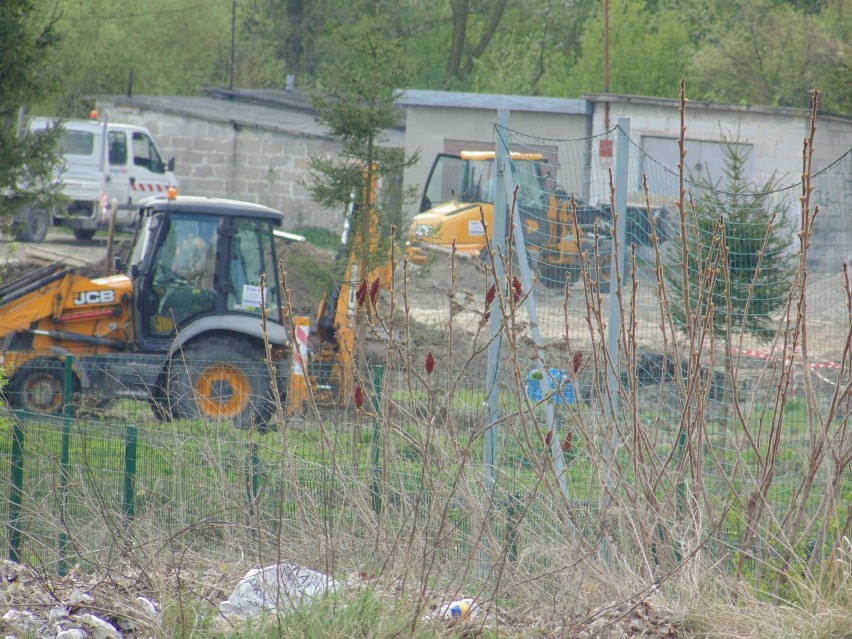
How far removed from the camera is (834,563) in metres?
4.54

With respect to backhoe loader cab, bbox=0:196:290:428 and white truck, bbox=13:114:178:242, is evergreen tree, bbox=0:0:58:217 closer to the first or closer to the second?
backhoe loader cab, bbox=0:196:290:428

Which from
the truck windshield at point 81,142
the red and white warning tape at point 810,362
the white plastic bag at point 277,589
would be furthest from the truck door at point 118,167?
the white plastic bag at point 277,589

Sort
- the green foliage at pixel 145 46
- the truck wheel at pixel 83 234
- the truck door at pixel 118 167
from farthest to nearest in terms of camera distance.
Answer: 1. the green foliage at pixel 145 46
2. the truck door at pixel 118 167
3. the truck wheel at pixel 83 234

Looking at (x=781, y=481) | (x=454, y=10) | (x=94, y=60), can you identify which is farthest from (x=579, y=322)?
(x=454, y=10)

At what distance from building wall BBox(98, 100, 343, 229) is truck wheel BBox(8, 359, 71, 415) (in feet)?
62.4

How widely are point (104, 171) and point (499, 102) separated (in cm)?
921

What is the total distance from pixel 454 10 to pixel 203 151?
61.4 ft

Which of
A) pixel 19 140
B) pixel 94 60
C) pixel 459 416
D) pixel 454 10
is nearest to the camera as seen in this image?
pixel 459 416

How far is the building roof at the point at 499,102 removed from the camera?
81.1 ft

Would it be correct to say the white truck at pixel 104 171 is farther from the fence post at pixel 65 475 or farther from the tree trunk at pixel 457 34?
the tree trunk at pixel 457 34

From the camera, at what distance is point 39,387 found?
10062mm

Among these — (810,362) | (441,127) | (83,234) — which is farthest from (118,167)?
(810,362)

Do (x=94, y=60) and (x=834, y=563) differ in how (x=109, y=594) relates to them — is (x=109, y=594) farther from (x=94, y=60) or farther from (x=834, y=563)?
(x=94, y=60)

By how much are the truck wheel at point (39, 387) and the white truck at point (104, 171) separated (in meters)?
15.5
